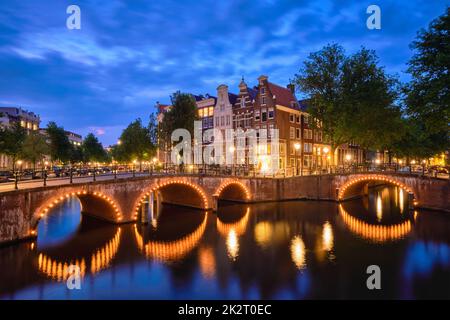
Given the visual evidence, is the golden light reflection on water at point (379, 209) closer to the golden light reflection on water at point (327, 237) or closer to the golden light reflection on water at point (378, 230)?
the golden light reflection on water at point (378, 230)

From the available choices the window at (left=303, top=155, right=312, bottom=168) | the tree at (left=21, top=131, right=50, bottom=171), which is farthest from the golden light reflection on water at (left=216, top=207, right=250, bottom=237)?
the tree at (left=21, top=131, right=50, bottom=171)

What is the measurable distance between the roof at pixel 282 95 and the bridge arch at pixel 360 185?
1868 cm

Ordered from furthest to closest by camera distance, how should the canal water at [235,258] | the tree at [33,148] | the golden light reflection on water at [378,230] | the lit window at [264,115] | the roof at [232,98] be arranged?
the roof at [232,98] < the tree at [33,148] < the lit window at [264,115] < the golden light reflection on water at [378,230] < the canal water at [235,258]

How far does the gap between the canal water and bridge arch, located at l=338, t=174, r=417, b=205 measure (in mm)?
3929

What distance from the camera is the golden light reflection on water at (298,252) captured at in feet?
54.3

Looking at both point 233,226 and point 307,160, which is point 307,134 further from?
point 233,226

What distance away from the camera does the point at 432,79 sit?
2586 centimetres

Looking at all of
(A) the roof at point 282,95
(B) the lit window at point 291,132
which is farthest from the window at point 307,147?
(A) the roof at point 282,95

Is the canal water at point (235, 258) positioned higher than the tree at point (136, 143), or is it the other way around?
the tree at point (136, 143)

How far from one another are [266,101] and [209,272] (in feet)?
127

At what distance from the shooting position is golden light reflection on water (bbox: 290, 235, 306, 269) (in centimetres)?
1655

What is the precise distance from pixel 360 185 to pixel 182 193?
85.6 ft
